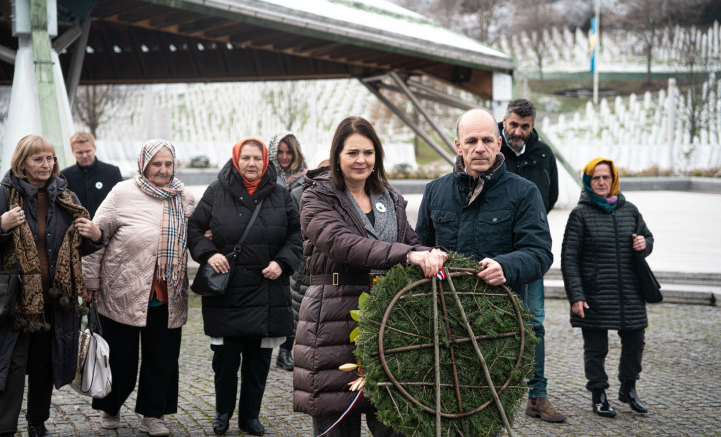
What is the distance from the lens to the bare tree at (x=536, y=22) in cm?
6988

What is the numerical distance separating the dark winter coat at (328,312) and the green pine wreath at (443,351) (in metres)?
0.27

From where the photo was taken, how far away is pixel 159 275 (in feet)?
16.8

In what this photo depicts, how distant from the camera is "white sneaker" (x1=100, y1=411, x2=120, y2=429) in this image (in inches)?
207

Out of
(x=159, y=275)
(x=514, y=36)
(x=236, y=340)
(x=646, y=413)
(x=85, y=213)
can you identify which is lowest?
(x=646, y=413)

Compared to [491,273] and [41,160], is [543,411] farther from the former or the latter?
[41,160]

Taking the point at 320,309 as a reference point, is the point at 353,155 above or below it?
above

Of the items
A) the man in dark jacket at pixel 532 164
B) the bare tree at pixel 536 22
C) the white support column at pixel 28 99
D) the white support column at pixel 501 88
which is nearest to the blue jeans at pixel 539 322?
the man in dark jacket at pixel 532 164

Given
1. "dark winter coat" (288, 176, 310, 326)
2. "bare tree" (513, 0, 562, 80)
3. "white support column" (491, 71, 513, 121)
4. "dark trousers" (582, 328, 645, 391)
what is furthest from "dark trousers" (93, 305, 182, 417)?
"bare tree" (513, 0, 562, 80)

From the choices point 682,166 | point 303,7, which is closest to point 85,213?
point 303,7

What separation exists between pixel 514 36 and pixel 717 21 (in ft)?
54.5

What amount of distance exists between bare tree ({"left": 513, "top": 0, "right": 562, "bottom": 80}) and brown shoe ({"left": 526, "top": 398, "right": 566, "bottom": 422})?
216 feet

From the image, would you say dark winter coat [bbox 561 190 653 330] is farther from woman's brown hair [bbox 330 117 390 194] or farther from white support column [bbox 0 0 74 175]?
white support column [bbox 0 0 74 175]

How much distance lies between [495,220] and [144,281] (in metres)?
2.38

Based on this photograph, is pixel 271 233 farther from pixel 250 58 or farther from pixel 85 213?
pixel 250 58
